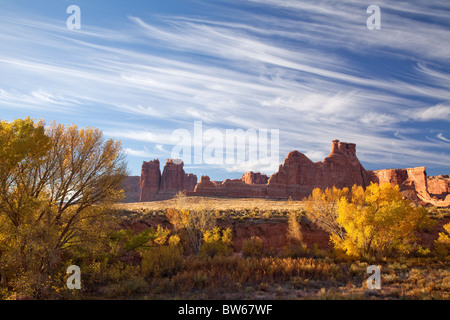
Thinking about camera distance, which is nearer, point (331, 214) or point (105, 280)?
point (105, 280)

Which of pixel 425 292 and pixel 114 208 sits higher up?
pixel 114 208

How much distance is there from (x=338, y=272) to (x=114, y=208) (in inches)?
501

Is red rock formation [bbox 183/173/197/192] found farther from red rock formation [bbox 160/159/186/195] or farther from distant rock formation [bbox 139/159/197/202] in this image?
distant rock formation [bbox 139/159/197/202]

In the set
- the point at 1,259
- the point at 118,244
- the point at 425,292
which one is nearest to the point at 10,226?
the point at 1,259

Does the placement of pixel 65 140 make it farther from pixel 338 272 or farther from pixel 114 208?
pixel 338 272

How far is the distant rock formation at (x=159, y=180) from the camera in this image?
382ft

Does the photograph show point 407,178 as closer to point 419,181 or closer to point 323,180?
point 419,181

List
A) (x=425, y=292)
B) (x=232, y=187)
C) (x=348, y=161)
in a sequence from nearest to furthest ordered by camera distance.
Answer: (x=425, y=292)
(x=232, y=187)
(x=348, y=161)

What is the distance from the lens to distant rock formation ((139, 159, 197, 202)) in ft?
382

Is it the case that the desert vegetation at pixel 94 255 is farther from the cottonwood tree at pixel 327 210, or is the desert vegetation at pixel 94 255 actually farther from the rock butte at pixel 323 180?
the rock butte at pixel 323 180

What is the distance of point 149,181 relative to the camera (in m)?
118

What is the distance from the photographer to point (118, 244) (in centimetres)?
1844

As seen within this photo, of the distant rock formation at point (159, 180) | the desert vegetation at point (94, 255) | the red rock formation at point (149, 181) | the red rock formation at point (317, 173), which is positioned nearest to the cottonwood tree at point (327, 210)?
the desert vegetation at point (94, 255)
